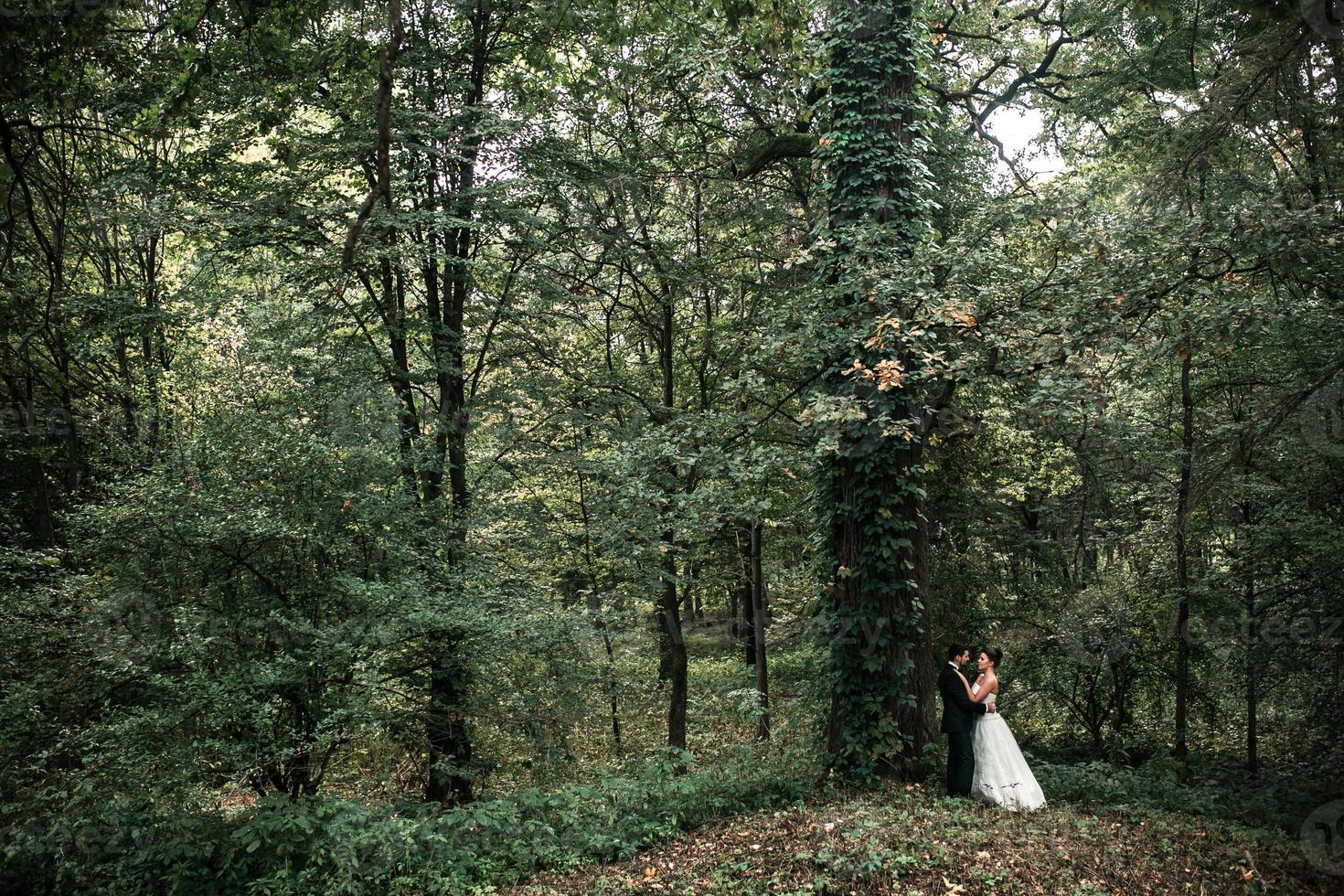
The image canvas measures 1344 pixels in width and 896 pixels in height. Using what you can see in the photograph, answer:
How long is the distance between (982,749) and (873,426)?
10.4 ft

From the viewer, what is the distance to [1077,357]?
7.16 meters

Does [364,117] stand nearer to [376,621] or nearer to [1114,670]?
[376,621]

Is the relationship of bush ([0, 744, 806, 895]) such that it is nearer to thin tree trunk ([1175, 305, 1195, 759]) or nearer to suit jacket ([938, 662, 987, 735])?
suit jacket ([938, 662, 987, 735])

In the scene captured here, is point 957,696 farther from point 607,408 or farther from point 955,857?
point 607,408

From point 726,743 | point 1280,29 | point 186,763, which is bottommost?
point 726,743

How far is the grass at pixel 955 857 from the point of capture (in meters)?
5.29

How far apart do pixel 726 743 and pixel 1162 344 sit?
10.6 m

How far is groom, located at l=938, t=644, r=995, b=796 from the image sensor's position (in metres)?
7.46

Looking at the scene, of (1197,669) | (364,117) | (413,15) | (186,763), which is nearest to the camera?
(186,763)

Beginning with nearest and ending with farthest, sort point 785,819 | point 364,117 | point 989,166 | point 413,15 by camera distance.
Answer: point 785,819 < point 364,117 < point 413,15 < point 989,166

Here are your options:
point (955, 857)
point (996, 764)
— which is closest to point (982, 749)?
point (996, 764)

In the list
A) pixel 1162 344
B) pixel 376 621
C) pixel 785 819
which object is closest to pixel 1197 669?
pixel 1162 344

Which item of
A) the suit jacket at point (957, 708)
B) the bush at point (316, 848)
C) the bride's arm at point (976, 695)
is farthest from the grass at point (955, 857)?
the bride's arm at point (976, 695)

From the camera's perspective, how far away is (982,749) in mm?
7605
